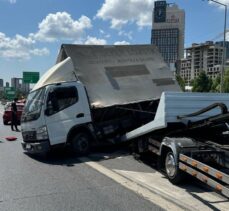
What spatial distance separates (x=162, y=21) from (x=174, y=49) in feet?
30.5

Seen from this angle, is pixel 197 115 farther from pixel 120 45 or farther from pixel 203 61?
pixel 203 61

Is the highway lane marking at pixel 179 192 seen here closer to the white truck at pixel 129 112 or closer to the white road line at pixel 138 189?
the white road line at pixel 138 189

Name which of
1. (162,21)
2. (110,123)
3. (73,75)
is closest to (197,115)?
(110,123)

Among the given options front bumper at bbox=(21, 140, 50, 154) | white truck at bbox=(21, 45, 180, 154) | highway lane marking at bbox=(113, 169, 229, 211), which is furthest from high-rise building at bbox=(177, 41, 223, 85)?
highway lane marking at bbox=(113, 169, 229, 211)

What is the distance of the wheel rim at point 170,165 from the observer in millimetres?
7942

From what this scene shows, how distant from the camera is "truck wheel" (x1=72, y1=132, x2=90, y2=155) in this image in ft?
38.2

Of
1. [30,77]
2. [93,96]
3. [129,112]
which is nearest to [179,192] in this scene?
[129,112]

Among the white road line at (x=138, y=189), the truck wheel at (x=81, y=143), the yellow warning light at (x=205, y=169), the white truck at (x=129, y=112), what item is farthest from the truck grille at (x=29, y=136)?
the yellow warning light at (x=205, y=169)

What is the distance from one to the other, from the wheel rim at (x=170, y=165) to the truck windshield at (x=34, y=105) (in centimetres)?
427

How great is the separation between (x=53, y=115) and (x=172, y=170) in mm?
4302

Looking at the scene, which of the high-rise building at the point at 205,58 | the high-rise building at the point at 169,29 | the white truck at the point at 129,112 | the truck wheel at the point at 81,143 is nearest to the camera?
the white truck at the point at 129,112

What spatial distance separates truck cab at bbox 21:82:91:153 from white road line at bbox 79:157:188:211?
1.53 metres

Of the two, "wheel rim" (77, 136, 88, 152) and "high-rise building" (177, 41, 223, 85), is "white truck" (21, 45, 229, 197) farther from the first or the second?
"high-rise building" (177, 41, 223, 85)

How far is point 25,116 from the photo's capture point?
1176 cm
